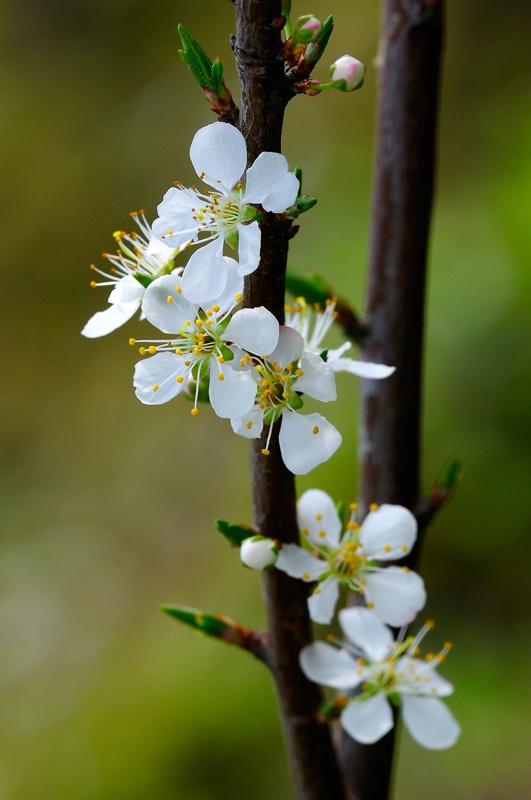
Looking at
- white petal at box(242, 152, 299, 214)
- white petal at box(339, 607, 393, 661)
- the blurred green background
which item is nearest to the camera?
white petal at box(242, 152, 299, 214)

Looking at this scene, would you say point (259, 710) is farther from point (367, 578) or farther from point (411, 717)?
point (367, 578)

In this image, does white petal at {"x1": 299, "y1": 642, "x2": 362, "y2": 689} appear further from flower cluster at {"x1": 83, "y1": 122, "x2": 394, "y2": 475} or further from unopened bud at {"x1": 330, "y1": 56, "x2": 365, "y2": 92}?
unopened bud at {"x1": 330, "y1": 56, "x2": 365, "y2": 92}

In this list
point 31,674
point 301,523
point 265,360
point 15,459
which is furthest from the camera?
point 15,459

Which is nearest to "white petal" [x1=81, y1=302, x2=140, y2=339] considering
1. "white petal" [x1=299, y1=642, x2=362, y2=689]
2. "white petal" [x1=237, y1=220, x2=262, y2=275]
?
"white petal" [x1=237, y1=220, x2=262, y2=275]

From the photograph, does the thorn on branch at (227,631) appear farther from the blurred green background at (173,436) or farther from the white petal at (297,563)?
the blurred green background at (173,436)

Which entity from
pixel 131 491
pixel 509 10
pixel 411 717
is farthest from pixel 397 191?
pixel 509 10

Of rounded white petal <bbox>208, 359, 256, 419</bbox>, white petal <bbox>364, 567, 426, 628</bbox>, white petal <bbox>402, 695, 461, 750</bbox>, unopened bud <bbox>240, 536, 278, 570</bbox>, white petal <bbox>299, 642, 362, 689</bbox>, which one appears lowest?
white petal <bbox>402, 695, 461, 750</bbox>

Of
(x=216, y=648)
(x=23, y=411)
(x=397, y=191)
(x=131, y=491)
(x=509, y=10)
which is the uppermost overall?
(x=509, y=10)

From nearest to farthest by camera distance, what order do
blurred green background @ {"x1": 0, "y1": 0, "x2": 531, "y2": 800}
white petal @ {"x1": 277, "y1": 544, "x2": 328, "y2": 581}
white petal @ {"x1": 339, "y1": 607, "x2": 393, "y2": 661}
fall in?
white petal @ {"x1": 277, "y1": 544, "x2": 328, "y2": 581}
white petal @ {"x1": 339, "y1": 607, "x2": 393, "y2": 661}
blurred green background @ {"x1": 0, "y1": 0, "x2": 531, "y2": 800}
